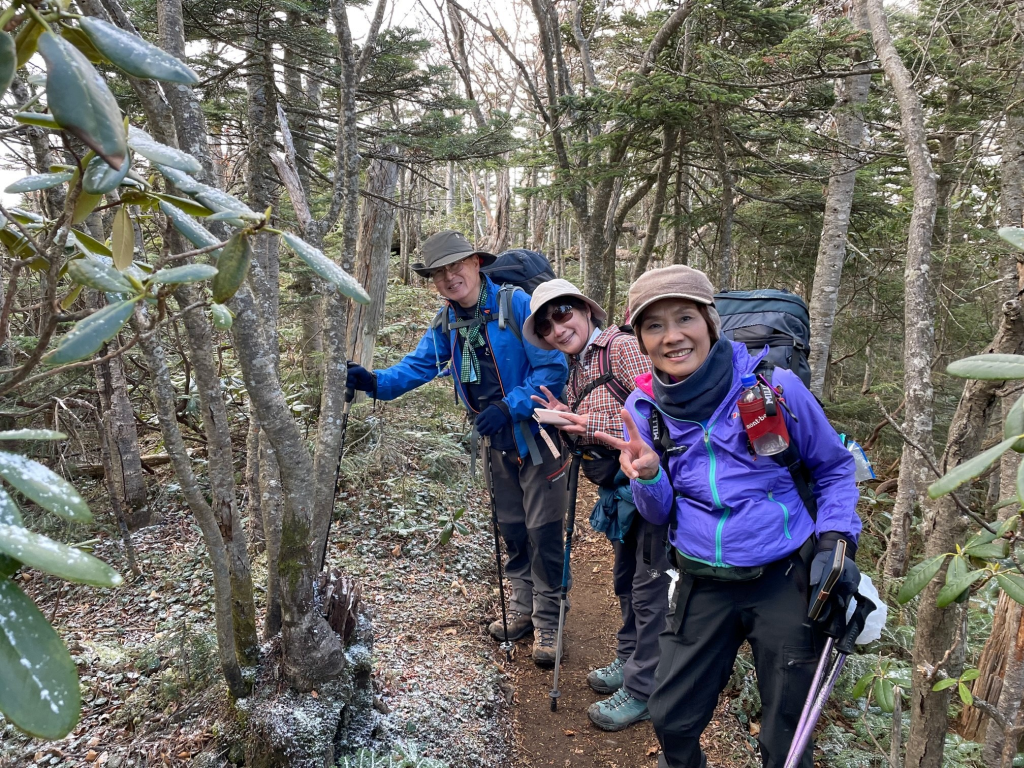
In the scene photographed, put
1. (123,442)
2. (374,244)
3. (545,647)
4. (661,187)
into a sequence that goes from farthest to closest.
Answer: (661,187), (374,244), (123,442), (545,647)

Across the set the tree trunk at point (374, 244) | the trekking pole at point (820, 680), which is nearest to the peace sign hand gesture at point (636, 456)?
the trekking pole at point (820, 680)

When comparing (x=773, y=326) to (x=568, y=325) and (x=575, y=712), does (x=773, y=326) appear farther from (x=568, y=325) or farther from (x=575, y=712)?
(x=575, y=712)

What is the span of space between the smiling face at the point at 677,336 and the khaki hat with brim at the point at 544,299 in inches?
35.6

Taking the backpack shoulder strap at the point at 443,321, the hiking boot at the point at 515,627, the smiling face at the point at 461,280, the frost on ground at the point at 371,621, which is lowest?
the hiking boot at the point at 515,627

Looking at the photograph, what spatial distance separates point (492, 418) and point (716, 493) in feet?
6.02

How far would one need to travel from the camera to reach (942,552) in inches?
88.4

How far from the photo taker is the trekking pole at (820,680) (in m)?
2.23

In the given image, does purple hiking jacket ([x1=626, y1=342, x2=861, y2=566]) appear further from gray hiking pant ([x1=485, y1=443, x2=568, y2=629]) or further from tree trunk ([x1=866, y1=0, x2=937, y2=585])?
gray hiking pant ([x1=485, y1=443, x2=568, y2=629])

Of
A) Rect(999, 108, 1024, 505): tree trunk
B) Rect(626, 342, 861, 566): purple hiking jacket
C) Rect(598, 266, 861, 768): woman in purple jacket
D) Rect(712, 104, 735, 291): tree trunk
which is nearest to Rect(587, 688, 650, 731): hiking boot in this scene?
Rect(598, 266, 861, 768): woman in purple jacket

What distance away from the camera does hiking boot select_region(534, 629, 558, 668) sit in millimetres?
4238

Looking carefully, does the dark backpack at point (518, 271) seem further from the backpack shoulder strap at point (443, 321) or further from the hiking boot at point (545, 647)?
the hiking boot at point (545, 647)

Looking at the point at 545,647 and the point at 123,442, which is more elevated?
the point at 123,442

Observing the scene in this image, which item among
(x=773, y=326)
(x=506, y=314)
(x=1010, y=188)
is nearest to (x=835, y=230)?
(x=1010, y=188)

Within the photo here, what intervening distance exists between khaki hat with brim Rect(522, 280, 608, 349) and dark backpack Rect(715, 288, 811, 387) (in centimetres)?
85
